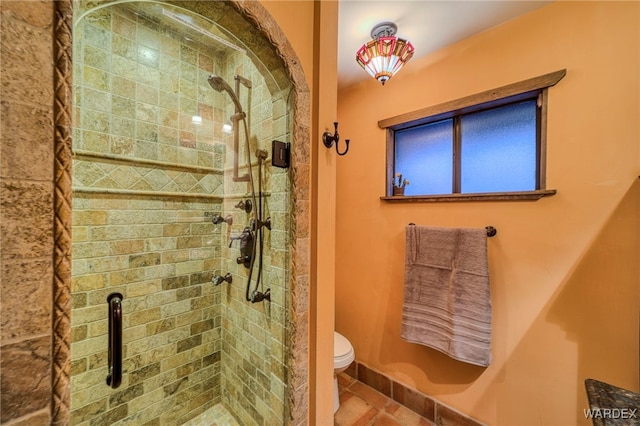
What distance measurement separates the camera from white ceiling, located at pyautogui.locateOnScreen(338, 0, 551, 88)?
1.32 meters

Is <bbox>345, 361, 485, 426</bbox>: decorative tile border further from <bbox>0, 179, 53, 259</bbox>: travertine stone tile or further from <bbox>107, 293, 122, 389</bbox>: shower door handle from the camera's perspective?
<bbox>0, 179, 53, 259</bbox>: travertine stone tile

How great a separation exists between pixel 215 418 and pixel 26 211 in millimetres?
1761

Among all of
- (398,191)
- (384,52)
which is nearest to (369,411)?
(398,191)

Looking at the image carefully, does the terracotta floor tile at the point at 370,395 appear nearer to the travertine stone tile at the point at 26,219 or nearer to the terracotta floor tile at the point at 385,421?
the terracotta floor tile at the point at 385,421

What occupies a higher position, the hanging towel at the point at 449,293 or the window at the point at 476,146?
the window at the point at 476,146

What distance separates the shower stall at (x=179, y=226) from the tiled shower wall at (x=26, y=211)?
1.91 ft

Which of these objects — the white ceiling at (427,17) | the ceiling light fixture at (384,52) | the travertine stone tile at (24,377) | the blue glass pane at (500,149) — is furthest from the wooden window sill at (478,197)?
the travertine stone tile at (24,377)

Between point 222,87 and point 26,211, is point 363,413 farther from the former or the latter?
point 222,87

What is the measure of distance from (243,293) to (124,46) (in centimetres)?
156

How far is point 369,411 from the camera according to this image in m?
1.73

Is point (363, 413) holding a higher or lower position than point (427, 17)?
lower

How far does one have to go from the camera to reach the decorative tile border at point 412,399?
1.56m

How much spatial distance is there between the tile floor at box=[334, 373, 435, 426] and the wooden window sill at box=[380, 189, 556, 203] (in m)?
1.50

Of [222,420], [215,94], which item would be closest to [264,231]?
[215,94]
